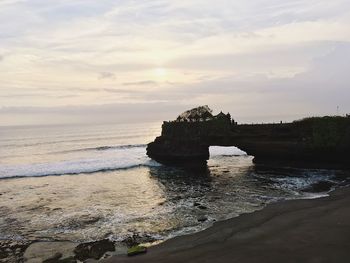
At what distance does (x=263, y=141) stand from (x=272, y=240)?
26.1 metres

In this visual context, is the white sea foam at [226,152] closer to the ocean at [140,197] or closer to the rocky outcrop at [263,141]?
the rocky outcrop at [263,141]

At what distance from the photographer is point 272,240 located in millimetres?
14094

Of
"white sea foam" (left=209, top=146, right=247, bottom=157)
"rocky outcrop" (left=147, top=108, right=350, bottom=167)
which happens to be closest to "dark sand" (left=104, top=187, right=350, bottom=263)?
"rocky outcrop" (left=147, top=108, right=350, bottom=167)

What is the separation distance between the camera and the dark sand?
12.3 m

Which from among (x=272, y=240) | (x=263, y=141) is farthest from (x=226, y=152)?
(x=272, y=240)

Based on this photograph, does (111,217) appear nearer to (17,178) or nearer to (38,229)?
(38,229)

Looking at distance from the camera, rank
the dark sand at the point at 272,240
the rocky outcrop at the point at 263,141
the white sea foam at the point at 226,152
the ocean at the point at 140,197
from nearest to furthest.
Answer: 1. the dark sand at the point at 272,240
2. the ocean at the point at 140,197
3. the rocky outcrop at the point at 263,141
4. the white sea foam at the point at 226,152

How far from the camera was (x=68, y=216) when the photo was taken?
2181 cm

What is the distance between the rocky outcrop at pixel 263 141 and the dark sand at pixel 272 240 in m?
17.1

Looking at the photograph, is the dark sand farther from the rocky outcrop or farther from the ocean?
the rocky outcrop

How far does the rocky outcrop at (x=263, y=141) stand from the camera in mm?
35500

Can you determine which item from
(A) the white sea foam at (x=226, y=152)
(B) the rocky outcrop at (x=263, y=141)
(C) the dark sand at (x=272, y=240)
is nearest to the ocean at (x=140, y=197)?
(C) the dark sand at (x=272, y=240)

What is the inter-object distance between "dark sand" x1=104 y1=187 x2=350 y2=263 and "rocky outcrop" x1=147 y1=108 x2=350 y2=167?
17.1 metres

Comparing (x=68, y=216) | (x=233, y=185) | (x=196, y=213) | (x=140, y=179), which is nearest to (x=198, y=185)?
(x=233, y=185)
